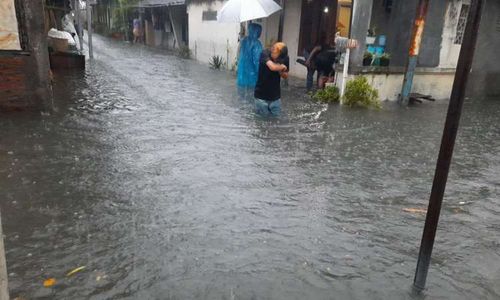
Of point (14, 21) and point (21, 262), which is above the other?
point (14, 21)

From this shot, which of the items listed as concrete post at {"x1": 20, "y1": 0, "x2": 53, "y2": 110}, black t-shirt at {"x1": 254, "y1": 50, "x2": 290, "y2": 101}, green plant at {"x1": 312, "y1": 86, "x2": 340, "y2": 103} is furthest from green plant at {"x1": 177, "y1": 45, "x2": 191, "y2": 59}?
concrete post at {"x1": 20, "y1": 0, "x2": 53, "y2": 110}

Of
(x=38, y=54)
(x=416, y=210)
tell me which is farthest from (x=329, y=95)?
(x=38, y=54)

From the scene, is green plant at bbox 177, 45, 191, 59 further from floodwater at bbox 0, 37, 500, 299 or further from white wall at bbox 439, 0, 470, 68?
floodwater at bbox 0, 37, 500, 299

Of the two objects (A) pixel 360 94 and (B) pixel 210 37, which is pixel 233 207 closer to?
(A) pixel 360 94

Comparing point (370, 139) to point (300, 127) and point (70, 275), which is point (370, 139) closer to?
point (300, 127)

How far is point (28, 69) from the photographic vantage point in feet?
23.9

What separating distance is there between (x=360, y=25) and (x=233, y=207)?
7.20 metres

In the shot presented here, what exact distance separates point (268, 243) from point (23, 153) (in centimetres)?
381

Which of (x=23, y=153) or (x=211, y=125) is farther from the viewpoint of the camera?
(x=211, y=125)

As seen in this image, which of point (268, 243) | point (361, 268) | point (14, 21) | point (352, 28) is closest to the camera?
point (361, 268)

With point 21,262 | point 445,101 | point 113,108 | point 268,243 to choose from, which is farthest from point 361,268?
point 445,101

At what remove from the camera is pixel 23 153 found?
18.3 ft

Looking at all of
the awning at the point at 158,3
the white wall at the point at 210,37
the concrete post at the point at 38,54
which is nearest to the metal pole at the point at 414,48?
the white wall at the point at 210,37

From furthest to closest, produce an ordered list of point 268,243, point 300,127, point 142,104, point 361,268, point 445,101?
1. point 445,101
2. point 142,104
3. point 300,127
4. point 268,243
5. point 361,268
